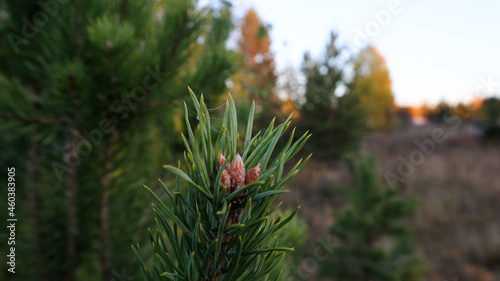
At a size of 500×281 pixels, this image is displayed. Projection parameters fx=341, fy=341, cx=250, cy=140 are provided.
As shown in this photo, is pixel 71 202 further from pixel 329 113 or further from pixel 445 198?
pixel 329 113

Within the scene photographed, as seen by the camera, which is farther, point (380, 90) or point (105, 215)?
point (380, 90)

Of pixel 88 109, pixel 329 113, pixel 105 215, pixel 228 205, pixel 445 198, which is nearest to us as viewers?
pixel 228 205

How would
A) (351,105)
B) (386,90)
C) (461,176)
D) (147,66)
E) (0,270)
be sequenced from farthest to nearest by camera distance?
(386,90) < (351,105) < (461,176) < (0,270) < (147,66)

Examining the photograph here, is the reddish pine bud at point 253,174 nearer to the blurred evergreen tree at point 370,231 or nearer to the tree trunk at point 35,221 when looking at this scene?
the tree trunk at point 35,221

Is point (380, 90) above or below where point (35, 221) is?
above

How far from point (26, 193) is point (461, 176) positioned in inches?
356

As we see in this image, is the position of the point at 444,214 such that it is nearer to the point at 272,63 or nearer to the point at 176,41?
the point at 272,63

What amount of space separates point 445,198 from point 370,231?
4.46 meters

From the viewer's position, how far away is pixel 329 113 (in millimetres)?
10008

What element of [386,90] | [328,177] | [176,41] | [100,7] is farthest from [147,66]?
[386,90]

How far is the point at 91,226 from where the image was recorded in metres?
1.23

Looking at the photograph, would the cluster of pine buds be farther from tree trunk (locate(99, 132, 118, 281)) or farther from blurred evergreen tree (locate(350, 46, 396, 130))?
blurred evergreen tree (locate(350, 46, 396, 130))

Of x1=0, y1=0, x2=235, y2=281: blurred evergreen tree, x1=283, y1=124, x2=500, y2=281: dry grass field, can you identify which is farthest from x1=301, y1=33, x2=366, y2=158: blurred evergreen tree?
x1=0, y1=0, x2=235, y2=281: blurred evergreen tree

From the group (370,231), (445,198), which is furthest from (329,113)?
(370,231)
